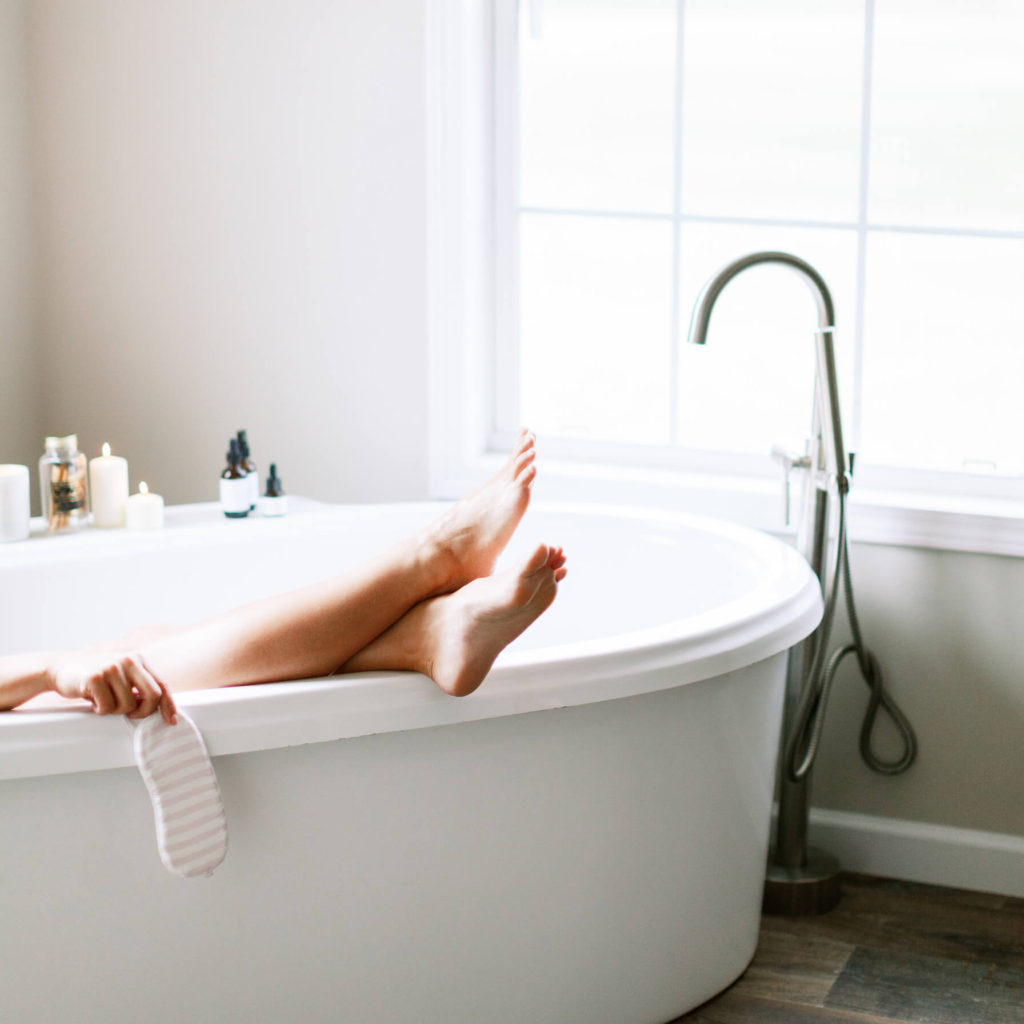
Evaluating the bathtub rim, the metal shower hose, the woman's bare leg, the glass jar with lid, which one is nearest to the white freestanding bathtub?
the bathtub rim

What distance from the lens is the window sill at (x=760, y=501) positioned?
2.42m

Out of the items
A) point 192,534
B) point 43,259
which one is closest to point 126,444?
point 43,259

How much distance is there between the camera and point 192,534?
95.7 inches

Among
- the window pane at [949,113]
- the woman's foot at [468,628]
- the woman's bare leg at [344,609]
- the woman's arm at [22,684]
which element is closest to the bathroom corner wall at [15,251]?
the woman's bare leg at [344,609]

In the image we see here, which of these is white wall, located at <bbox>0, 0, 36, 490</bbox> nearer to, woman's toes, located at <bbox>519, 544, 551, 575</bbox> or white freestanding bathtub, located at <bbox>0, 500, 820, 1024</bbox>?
white freestanding bathtub, located at <bbox>0, 500, 820, 1024</bbox>

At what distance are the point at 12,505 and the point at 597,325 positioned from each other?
1.17 m

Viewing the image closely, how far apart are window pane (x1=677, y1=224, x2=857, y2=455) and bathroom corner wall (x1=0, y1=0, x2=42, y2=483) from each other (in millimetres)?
1460

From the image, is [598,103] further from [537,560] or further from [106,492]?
[537,560]

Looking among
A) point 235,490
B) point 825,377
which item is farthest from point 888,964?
point 235,490

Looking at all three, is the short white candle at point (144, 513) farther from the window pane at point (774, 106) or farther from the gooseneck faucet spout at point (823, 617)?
the window pane at point (774, 106)

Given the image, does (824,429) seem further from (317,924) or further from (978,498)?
(317,924)

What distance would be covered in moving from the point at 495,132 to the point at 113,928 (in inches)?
69.9

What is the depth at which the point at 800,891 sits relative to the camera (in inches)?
94.7

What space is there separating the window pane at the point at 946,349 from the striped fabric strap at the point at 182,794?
1547mm
